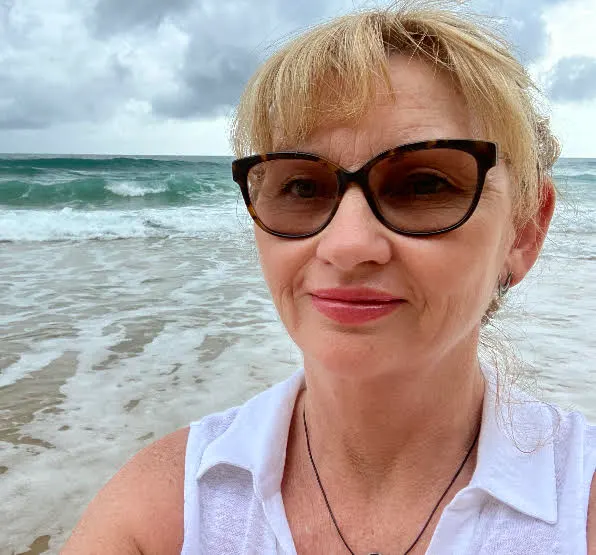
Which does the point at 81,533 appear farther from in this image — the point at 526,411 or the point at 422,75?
the point at 422,75

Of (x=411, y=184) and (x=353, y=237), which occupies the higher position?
(x=411, y=184)

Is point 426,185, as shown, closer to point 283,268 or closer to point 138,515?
point 283,268

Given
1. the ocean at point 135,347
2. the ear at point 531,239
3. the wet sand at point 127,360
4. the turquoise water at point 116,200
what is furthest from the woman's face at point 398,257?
the turquoise water at point 116,200

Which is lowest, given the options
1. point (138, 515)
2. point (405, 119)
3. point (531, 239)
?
point (138, 515)

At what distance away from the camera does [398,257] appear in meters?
1.24

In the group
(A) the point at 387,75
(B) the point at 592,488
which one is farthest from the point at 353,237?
(B) the point at 592,488

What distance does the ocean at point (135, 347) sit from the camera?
10.8 feet

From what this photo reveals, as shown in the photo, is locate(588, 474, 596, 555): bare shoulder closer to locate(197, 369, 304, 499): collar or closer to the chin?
the chin

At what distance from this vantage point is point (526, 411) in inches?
61.3

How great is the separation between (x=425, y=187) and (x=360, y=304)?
0.87ft

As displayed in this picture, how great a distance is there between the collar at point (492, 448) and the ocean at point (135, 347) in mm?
374

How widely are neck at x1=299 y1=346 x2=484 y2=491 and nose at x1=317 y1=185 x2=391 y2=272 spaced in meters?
0.28

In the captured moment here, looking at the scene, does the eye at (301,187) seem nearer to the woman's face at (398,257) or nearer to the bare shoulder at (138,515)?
the woman's face at (398,257)

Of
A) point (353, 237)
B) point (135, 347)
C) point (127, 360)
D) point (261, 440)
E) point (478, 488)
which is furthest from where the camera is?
point (135, 347)
